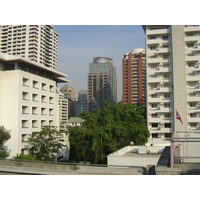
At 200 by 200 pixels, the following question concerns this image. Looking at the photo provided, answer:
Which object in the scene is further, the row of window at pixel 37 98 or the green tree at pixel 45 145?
the row of window at pixel 37 98

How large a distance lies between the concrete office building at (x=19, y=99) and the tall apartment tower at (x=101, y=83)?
150 ft

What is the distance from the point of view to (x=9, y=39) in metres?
47.0

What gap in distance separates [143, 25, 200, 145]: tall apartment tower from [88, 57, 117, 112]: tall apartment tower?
41396mm

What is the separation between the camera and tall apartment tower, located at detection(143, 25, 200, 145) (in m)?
21.8

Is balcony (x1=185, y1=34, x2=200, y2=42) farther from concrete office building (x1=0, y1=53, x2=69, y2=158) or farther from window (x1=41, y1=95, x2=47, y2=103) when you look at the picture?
window (x1=41, y1=95, x2=47, y2=103)

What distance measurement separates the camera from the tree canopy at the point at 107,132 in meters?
16.1

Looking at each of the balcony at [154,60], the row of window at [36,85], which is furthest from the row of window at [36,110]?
the balcony at [154,60]

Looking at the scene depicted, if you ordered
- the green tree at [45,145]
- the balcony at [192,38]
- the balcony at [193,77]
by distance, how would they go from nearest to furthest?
1. the green tree at [45,145]
2. the balcony at [193,77]
3. the balcony at [192,38]

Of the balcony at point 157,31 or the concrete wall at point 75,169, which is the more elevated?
the balcony at point 157,31

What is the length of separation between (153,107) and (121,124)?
21.2 ft

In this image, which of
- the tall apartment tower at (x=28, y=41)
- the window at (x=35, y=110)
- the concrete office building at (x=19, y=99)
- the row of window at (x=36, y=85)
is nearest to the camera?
the concrete office building at (x=19, y=99)

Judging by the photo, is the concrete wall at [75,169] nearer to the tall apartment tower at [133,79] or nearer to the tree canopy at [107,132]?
the tree canopy at [107,132]

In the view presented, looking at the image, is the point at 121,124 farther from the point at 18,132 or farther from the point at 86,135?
the point at 18,132

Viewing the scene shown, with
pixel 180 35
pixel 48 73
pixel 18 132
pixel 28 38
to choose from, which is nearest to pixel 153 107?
pixel 180 35
